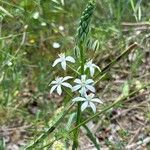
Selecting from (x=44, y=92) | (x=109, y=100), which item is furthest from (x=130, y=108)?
(x=44, y=92)

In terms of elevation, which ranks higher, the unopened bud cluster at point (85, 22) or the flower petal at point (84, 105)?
the unopened bud cluster at point (85, 22)

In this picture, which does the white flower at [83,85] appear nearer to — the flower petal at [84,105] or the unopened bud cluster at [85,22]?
the flower petal at [84,105]

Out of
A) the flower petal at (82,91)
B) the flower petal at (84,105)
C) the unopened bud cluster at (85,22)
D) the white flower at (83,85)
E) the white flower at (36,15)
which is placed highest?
the white flower at (36,15)

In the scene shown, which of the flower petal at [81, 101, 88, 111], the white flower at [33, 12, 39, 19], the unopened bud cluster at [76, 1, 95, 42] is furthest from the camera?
the white flower at [33, 12, 39, 19]

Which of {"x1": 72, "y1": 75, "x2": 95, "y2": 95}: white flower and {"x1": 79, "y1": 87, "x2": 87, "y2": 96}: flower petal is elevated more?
{"x1": 72, "y1": 75, "x2": 95, "y2": 95}: white flower

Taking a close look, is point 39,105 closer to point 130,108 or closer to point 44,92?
point 44,92

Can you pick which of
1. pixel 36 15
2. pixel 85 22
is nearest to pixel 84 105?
pixel 85 22

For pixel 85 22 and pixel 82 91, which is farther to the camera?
pixel 82 91

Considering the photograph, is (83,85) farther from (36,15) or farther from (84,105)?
(36,15)

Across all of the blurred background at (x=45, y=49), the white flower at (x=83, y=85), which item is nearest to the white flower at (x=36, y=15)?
the blurred background at (x=45, y=49)

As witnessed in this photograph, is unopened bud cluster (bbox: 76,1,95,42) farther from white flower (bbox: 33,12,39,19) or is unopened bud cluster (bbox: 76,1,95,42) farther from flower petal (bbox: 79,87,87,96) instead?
white flower (bbox: 33,12,39,19)

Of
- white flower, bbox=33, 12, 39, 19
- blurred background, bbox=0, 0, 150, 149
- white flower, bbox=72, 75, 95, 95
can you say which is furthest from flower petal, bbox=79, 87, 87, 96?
white flower, bbox=33, 12, 39, 19
